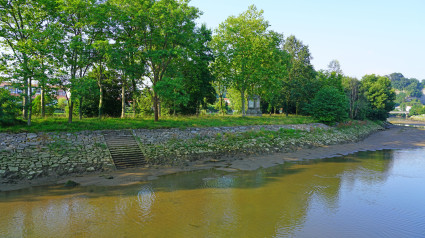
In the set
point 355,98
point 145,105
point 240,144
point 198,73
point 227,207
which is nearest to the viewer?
point 227,207

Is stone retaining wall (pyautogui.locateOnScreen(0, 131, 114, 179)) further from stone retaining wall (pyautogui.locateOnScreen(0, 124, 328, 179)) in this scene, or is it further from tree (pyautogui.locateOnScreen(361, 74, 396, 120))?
tree (pyautogui.locateOnScreen(361, 74, 396, 120))

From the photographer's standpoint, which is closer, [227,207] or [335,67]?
[227,207]

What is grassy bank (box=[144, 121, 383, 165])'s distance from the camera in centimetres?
1889

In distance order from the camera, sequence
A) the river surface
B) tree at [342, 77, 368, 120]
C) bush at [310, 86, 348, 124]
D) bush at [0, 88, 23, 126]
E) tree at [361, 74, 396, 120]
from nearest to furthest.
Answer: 1. the river surface
2. bush at [0, 88, 23, 126]
3. bush at [310, 86, 348, 124]
4. tree at [342, 77, 368, 120]
5. tree at [361, 74, 396, 120]

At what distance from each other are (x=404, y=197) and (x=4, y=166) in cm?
2241

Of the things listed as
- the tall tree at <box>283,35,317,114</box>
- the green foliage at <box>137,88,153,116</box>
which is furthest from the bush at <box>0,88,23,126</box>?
the tall tree at <box>283,35,317,114</box>

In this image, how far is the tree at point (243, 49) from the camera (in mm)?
31797

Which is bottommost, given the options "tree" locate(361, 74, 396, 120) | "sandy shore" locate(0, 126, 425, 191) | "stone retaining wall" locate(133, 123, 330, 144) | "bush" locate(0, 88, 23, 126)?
"sandy shore" locate(0, 126, 425, 191)

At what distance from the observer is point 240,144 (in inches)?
892

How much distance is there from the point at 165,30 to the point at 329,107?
25.7 metres

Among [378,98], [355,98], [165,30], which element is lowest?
[355,98]

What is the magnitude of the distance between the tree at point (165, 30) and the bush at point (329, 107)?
2209cm

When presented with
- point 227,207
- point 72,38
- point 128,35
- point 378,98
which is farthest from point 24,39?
point 378,98

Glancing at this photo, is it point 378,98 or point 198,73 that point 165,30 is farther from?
point 378,98
